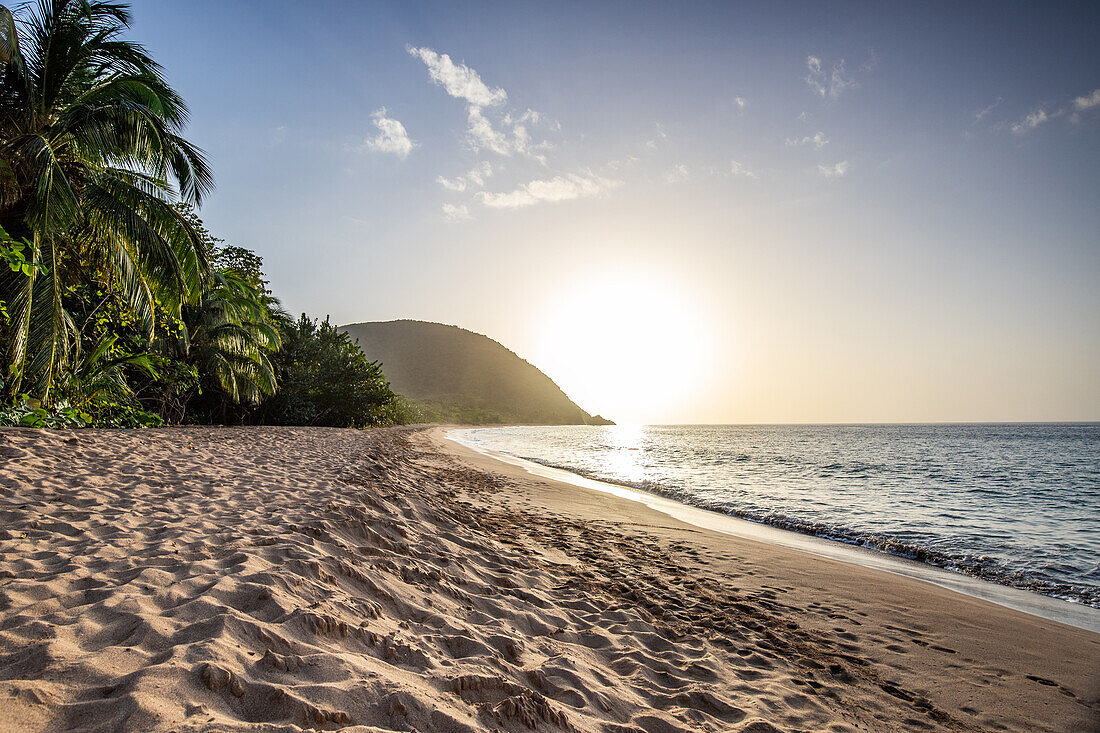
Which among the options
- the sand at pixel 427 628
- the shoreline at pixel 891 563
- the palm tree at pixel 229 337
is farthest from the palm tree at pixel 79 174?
the shoreline at pixel 891 563

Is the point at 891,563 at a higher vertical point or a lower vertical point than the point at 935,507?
lower

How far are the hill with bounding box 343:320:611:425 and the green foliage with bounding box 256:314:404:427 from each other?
3105 inches

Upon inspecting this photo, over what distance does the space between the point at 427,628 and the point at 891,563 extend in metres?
7.20

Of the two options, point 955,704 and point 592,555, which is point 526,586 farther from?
point 955,704

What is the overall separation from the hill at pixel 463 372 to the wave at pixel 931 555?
10137 cm

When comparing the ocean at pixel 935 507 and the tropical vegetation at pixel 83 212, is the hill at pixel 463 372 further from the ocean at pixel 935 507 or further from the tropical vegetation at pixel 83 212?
the tropical vegetation at pixel 83 212

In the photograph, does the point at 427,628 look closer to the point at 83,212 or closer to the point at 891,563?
the point at 891,563

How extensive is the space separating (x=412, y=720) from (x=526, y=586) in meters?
2.52

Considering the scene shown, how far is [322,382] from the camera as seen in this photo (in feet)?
92.5

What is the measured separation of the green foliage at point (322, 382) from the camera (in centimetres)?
2548

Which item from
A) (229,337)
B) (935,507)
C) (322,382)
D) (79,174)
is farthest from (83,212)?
(322,382)

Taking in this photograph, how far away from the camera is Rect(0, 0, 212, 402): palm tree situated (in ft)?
25.5

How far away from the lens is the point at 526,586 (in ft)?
14.8

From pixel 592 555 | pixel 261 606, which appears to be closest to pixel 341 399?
pixel 592 555
